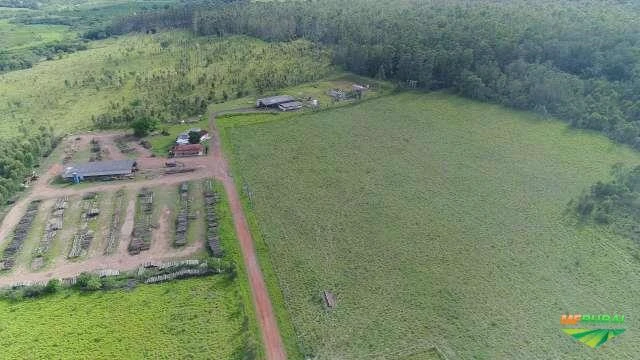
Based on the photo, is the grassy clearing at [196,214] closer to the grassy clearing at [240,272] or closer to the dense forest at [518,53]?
the grassy clearing at [240,272]

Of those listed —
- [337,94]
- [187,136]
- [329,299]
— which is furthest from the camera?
[337,94]

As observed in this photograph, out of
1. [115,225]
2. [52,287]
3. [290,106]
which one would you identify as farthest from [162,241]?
[290,106]

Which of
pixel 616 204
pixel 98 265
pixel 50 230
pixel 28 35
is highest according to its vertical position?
pixel 616 204

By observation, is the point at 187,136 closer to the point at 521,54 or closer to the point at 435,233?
the point at 435,233

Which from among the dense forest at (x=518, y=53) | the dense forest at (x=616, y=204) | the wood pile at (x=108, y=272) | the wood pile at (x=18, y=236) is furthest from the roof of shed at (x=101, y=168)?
the dense forest at (x=616, y=204)

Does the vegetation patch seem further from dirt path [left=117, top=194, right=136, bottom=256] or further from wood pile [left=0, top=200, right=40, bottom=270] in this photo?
dirt path [left=117, top=194, right=136, bottom=256]

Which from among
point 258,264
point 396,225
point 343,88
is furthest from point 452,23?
point 258,264

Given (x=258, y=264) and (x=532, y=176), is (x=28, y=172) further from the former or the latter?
(x=532, y=176)

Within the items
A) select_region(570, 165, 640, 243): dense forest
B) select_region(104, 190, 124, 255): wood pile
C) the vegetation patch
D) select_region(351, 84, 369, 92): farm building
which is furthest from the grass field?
the vegetation patch
